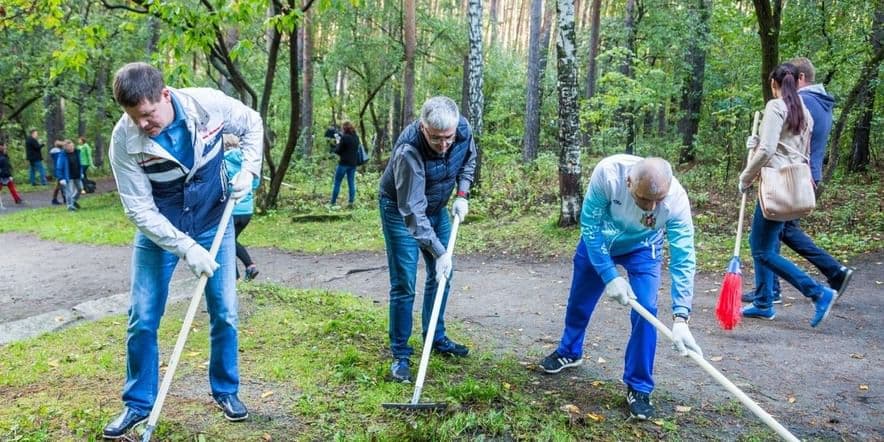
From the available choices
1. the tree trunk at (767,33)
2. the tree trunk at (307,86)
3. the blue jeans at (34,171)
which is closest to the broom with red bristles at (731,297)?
the tree trunk at (767,33)

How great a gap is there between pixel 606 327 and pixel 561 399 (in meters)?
1.65

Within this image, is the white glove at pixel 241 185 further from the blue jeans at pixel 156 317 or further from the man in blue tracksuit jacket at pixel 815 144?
the man in blue tracksuit jacket at pixel 815 144

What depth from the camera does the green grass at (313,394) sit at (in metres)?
3.22

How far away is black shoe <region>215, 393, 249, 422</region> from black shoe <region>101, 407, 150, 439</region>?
38 centimetres

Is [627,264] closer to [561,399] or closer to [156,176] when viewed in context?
[561,399]

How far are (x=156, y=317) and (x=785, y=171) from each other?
4585mm

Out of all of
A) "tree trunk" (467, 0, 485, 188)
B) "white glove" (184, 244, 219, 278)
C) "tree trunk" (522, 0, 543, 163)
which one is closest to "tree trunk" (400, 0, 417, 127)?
"tree trunk" (522, 0, 543, 163)

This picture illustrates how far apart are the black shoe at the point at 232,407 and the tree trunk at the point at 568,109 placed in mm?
6149

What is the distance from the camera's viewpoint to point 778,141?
4727mm

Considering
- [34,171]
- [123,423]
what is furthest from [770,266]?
[34,171]

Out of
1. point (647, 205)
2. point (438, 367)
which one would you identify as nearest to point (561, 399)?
point (438, 367)

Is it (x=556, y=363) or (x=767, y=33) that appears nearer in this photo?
(x=556, y=363)

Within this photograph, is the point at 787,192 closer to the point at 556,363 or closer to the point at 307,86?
the point at 556,363

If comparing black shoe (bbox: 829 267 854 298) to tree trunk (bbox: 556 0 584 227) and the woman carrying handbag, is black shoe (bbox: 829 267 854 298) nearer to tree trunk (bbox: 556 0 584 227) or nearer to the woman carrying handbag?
the woman carrying handbag
